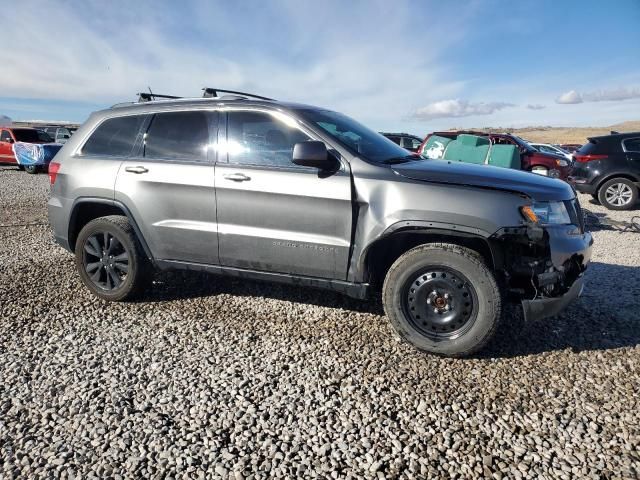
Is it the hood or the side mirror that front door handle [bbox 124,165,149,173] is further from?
the hood

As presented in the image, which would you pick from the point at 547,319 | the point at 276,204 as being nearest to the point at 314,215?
the point at 276,204

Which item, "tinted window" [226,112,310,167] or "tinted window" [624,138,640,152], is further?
"tinted window" [624,138,640,152]

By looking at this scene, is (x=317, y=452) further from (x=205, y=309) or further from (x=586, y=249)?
(x=586, y=249)

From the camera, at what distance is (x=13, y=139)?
17.3 m

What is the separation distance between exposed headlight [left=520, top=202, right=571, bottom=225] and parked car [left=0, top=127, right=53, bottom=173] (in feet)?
62.4

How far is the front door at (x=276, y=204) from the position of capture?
3.31 meters

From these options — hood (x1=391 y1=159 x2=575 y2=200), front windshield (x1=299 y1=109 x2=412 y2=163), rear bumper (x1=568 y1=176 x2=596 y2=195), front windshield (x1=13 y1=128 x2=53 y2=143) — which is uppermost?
front windshield (x1=299 y1=109 x2=412 y2=163)

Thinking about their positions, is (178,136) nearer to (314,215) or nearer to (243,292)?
(314,215)

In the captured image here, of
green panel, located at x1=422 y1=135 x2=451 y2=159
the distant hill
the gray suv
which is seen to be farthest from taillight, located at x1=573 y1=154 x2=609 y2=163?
the distant hill

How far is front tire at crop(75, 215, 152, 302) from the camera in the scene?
13.1 ft

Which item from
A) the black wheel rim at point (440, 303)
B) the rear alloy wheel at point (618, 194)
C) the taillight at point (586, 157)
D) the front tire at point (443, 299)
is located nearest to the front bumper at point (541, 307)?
the front tire at point (443, 299)

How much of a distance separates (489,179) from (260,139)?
1838mm

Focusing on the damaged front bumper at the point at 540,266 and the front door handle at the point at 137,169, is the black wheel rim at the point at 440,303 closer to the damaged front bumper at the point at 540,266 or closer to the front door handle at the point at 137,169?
the damaged front bumper at the point at 540,266

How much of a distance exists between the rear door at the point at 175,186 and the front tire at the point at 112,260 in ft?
0.64
